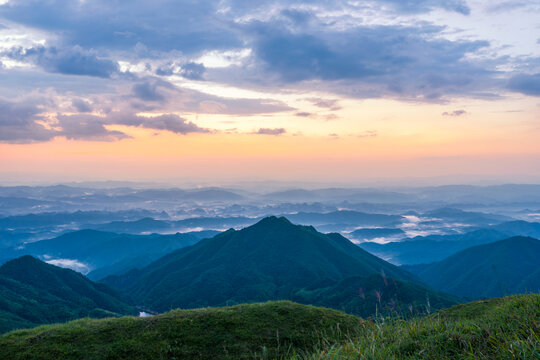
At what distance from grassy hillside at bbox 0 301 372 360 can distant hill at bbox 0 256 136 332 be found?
90.4 metres

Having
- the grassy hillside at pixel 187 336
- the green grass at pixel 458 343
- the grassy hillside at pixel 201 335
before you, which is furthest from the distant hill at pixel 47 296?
the green grass at pixel 458 343

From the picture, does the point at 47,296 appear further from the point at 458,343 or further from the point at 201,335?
the point at 458,343

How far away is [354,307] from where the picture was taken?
10969 centimetres

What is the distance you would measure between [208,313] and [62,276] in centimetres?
18876

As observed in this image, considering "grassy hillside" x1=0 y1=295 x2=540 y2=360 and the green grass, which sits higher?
the green grass

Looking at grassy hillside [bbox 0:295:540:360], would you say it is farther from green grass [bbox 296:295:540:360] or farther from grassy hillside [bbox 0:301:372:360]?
green grass [bbox 296:295:540:360]

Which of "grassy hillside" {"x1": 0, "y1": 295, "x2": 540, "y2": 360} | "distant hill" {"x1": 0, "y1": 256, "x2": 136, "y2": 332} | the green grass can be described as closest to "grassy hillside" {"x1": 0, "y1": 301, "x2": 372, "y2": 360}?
"grassy hillside" {"x1": 0, "y1": 295, "x2": 540, "y2": 360}

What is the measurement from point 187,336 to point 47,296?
15594 cm

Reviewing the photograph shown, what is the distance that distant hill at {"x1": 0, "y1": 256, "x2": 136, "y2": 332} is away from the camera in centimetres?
10669

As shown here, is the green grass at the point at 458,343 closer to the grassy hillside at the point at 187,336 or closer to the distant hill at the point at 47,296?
the grassy hillside at the point at 187,336

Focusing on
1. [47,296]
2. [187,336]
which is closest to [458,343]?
[187,336]

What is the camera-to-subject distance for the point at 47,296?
457ft

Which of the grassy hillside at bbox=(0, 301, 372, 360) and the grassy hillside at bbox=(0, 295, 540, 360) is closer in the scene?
the grassy hillside at bbox=(0, 295, 540, 360)

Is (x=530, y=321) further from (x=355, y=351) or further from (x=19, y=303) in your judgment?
(x=19, y=303)
